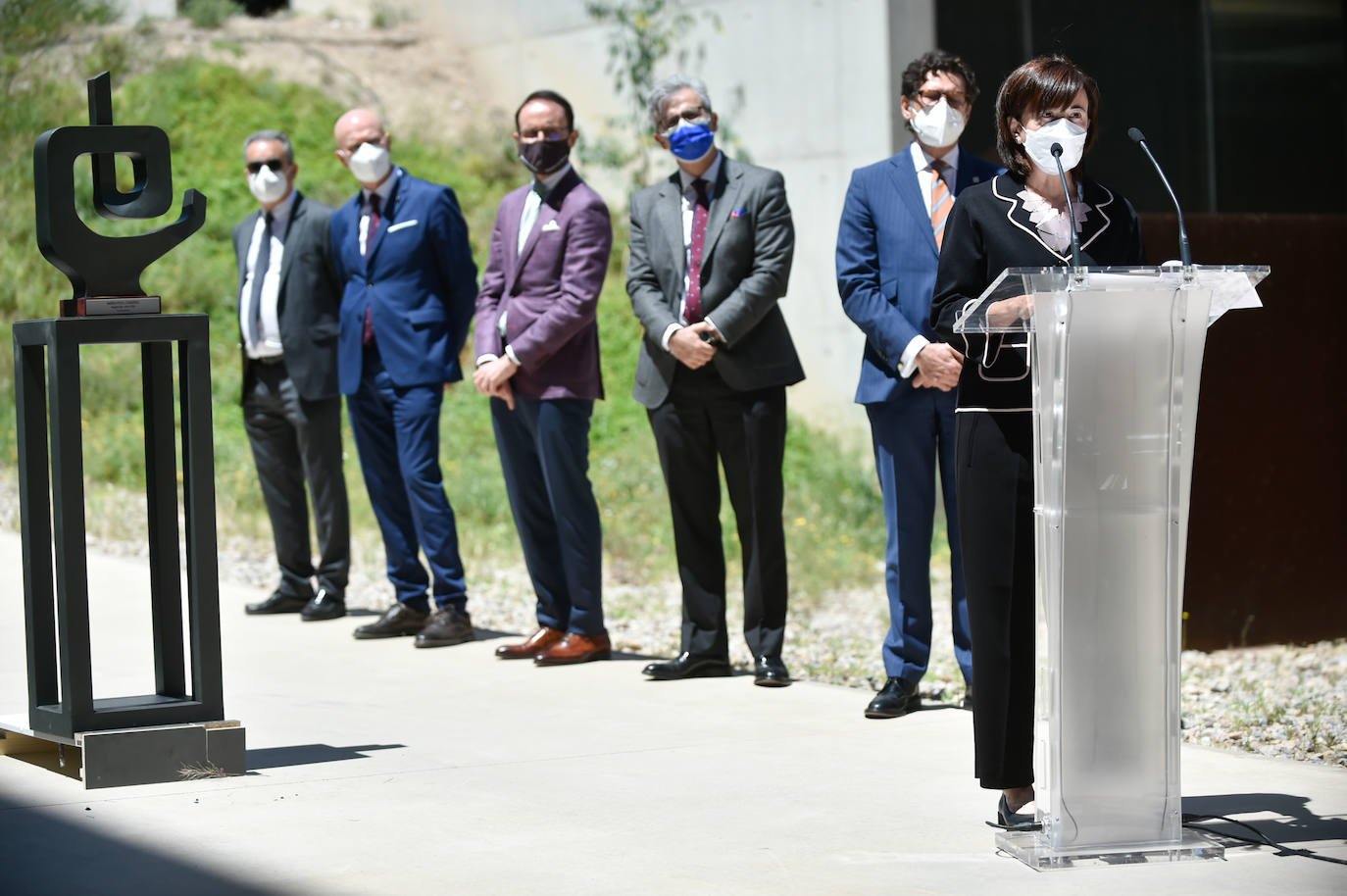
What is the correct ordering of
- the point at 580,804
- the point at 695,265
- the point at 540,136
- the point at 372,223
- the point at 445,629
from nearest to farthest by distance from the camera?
the point at 580,804
the point at 695,265
the point at 540,136
the point at 445,629
the point at 372,223

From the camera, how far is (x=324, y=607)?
817 centimetres

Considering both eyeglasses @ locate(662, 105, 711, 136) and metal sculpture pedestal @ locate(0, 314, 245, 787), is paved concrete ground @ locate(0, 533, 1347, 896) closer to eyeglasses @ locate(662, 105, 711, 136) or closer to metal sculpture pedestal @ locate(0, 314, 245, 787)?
metal sculpture pedestal @ locate(0, 314, 245, 787)

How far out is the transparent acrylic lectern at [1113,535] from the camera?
3801 millimetres

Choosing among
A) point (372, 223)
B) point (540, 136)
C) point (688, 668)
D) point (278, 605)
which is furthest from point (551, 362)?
point (278, 605)

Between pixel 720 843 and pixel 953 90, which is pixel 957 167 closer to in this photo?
pixel 953 90

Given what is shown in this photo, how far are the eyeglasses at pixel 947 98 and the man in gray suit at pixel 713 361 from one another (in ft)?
2.50

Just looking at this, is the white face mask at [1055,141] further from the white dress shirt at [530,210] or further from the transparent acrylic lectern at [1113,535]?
the white dress shirt at [530,210]

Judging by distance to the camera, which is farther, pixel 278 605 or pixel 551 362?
pixel 278 605

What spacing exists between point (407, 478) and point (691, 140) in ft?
6.79

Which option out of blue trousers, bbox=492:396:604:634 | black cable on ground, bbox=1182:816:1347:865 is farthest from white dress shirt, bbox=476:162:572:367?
black cable on ground, bbox=1182:816:1347:865

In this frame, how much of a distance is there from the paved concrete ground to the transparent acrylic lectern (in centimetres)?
17

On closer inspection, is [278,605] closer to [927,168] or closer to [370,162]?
[370,162]

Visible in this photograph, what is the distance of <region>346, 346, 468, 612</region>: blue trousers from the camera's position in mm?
7500

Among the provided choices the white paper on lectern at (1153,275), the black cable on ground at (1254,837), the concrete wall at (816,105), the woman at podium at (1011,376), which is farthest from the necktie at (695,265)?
the concrete wall at (816,105)
